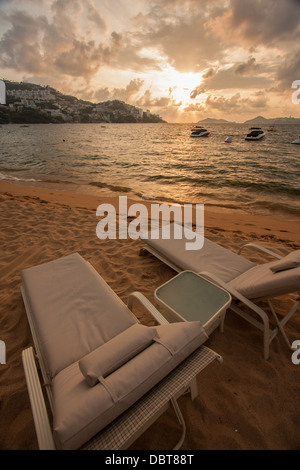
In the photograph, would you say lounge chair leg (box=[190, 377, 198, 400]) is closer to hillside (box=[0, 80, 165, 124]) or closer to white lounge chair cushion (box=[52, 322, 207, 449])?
white lounge chair cushion (box=[52, 322, 207, 449])

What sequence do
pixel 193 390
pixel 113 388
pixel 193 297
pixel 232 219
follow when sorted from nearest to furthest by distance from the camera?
1. pixel 113 388
2. pixel 193 390
3. pixel 193 297
4. pixel 232 219

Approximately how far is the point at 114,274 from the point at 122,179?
9.52 meters

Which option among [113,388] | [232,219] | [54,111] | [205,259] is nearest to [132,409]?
[113,388]

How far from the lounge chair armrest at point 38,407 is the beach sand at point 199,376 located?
2.20 feet

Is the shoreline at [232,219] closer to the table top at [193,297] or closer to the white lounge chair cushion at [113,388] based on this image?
the table top at [193,297]

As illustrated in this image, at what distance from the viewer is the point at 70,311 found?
7.49 ft

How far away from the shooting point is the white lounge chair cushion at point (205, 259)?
3.05 metres

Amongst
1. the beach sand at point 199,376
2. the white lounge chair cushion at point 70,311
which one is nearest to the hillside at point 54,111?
the beach sand at point 199,376

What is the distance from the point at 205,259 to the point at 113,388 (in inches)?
96.8

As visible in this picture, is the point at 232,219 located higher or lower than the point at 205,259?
higher

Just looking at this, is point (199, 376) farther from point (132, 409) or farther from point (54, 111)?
point (54, 111)

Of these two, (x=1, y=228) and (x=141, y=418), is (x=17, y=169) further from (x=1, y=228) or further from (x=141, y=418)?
(x=141, y=418)

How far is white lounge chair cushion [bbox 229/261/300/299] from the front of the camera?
81.7 inches
